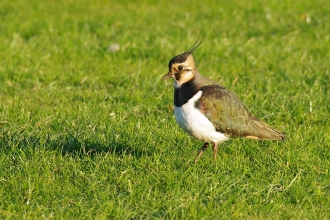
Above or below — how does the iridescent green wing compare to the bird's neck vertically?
below

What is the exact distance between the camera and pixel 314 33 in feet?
36.6

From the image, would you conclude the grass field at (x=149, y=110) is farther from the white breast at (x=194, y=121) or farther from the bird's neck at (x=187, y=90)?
the bird's neck at (x=187, y=90)

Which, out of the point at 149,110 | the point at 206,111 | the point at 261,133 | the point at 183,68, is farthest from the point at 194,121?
the point at 149,110

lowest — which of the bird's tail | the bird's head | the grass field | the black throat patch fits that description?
the grass field

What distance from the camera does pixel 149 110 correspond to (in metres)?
7.74

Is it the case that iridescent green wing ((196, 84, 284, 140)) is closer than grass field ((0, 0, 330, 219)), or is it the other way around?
grass field ((0, 0, 330, 219))

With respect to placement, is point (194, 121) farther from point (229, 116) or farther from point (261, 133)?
point (261, 133)

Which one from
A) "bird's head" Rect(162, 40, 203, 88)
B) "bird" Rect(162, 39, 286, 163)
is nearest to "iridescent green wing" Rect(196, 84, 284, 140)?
"bird" Rect(162, 39, 286, 163)

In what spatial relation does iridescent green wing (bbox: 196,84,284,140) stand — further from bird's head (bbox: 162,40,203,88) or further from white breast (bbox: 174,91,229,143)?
bird's head (bbox: 162,40,203,88)

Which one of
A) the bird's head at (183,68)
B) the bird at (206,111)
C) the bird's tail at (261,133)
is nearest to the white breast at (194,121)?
the bird at (206,111)

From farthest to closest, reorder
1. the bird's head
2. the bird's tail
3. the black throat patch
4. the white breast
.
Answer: the bird's tail, the bird's head, the black throat patch, the white breast

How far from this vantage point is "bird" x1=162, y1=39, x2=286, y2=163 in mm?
5941

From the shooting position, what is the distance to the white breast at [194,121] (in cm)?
589

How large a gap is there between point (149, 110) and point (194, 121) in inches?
74.7
